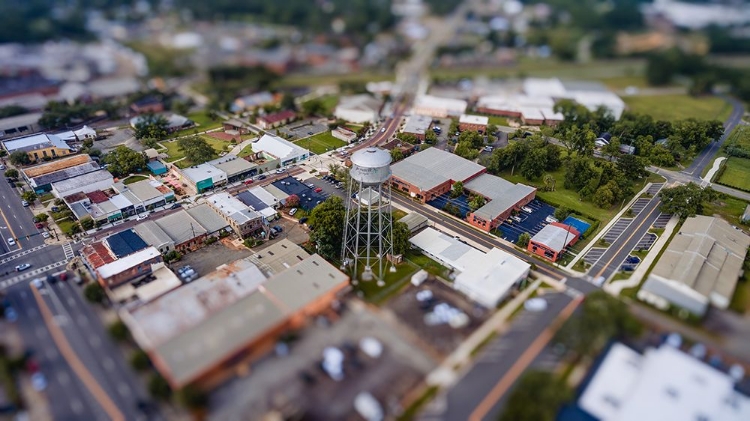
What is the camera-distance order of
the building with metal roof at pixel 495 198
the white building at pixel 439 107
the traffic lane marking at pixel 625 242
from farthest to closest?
the white building at pixel 439 107 → the building with metal roof at pixel 495 198 → the traffic lane marking at pixel 625 242

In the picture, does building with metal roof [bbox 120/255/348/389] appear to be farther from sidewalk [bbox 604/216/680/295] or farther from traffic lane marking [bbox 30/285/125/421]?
sidewalk [bbox 604/216/680/295]

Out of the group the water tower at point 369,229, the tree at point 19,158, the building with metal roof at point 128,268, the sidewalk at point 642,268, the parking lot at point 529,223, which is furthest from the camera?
the tree at point 19,158

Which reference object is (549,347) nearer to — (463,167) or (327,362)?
(327,362)

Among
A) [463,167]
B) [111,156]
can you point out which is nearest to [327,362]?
[463,167]

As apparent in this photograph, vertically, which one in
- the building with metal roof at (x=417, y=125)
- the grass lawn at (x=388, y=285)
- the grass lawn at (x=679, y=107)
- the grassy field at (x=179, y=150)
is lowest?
the grassy field at (x=179, y=150)

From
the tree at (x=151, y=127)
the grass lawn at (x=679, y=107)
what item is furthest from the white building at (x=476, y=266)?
the grass lawn at (x=679, y=107)

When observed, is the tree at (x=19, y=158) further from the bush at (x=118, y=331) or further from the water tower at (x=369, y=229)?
the water tower at (x=369, y=229)
